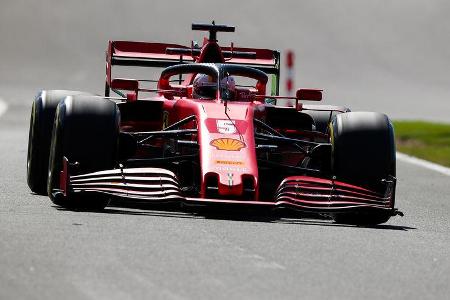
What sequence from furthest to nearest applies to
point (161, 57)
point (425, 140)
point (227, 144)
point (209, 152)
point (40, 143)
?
point (425, 140), point (161, 57), point (40, 143), point (227, 144), point (209, 152)

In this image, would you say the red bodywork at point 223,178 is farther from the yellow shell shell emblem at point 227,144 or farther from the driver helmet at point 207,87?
the driver helmet at point 207,87

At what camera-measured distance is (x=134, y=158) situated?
13211mm

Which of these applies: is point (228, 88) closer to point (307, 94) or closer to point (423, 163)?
point (307, 94)

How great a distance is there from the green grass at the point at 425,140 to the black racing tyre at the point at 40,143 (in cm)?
893

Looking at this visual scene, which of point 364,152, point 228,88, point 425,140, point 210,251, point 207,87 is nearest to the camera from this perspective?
point 210,251

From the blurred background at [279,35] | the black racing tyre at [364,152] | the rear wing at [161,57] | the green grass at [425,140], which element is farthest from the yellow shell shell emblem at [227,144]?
the blurred background at [279,35]

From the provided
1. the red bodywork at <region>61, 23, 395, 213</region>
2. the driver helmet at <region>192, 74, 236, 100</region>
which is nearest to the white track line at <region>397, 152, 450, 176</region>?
the driver helmet at <region>192, 74, 236, 100</region>

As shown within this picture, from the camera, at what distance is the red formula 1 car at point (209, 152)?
11.1 meters

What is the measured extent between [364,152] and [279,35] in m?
37.3

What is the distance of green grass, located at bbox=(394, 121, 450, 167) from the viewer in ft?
73.1

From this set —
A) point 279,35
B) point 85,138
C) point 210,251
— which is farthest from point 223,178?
point 279,35

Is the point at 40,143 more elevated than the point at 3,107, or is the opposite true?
the point at 3,107

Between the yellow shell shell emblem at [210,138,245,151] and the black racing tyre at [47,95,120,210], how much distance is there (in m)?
0.79

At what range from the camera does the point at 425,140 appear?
83.6 ft
